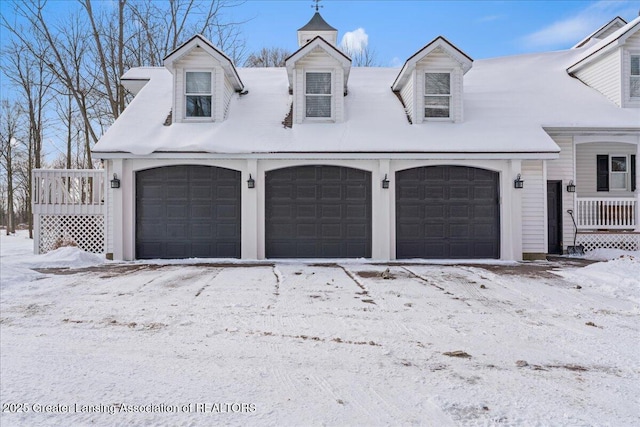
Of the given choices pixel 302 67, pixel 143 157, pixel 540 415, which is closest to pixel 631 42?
pixel 302 67

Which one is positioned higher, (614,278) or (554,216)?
(554,216)

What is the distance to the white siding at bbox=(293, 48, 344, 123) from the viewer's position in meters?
Answer: 10.3

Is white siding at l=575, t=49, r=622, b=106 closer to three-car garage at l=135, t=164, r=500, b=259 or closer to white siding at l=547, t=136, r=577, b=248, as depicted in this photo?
white siding at l=547, t=136, r=577, b=248

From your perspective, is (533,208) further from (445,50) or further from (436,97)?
(445,50)

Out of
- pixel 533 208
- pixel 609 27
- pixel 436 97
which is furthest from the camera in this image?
pixel 609 27

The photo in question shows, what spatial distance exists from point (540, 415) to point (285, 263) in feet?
22.6

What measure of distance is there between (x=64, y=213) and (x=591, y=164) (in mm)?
15992

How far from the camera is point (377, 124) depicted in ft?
33.5

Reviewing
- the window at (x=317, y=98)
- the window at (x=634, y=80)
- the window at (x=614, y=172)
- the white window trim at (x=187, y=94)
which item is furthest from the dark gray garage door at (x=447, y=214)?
the window at (x=634, y=80)

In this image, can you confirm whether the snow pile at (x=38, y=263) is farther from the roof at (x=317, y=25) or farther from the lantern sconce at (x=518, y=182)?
the roof at (x=317, y=25)

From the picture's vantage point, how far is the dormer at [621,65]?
10602 millimetres

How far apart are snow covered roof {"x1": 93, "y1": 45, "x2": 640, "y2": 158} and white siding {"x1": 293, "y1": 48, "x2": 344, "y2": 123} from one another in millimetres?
426

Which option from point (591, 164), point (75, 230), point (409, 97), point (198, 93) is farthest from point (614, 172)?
point (75, 230)

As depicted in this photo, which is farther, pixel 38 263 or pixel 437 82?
pixel 437 82
